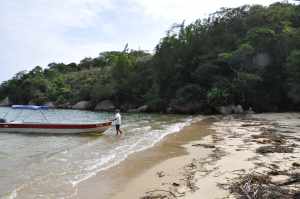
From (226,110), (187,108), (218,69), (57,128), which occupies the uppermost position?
(218,69)

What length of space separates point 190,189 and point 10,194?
462 cm

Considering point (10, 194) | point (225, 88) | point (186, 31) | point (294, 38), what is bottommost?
point (10, 194)

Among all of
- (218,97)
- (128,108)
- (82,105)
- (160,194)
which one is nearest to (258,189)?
(160,194)

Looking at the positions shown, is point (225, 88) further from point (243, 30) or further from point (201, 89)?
point (243, 30)

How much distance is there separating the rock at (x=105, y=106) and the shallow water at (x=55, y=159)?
41.0 m

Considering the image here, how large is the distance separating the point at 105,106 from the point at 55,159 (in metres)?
51.5

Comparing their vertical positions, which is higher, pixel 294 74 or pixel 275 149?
pixel 294 74

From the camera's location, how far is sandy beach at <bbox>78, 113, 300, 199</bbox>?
28.0ft

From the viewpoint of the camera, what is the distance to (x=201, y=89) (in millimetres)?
50656

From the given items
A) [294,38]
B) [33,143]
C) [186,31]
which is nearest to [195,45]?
[186,31]

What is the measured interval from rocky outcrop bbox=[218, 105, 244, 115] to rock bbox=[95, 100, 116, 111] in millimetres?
23735

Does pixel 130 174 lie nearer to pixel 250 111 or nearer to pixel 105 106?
pixel 250 111

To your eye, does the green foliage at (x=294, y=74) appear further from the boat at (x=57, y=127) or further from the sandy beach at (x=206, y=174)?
the sandy beach at (x=206, y=174)

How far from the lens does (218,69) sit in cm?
5106
